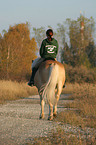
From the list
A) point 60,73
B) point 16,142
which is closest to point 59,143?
point 16,142

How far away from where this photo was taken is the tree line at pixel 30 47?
112 feet

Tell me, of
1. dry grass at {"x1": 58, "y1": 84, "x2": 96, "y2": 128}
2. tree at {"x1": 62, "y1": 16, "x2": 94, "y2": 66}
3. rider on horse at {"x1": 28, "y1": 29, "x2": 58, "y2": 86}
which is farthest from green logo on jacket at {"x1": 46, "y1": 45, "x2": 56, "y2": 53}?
tree at {"x1": 62, "y1": 16, "x2": 94, "y2": 66}

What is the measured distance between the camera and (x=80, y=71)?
40.9 m

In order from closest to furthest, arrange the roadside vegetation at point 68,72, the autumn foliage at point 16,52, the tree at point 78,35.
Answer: the roadside vegetation at point 68,72 < the autumn foliage at point 16,52 < the tree at point 78,35

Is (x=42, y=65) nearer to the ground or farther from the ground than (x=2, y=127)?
farther from the ground

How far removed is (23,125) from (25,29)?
3187 cm

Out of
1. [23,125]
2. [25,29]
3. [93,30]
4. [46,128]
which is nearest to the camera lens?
Answer: [46,128]

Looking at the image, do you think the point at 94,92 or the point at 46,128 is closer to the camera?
the point at 46,128

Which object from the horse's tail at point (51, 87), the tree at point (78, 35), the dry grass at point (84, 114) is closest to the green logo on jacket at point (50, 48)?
the horse's tail at point (51, 87)

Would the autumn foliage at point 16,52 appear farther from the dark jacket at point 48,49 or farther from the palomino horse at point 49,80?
the palomino horse at point 49,80

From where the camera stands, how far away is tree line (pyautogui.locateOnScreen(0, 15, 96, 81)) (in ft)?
112

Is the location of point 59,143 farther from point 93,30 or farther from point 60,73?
point 93,30

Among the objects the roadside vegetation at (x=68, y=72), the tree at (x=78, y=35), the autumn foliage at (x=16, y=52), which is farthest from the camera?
the tree at (x=78, y=35)

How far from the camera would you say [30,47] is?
3928cm
